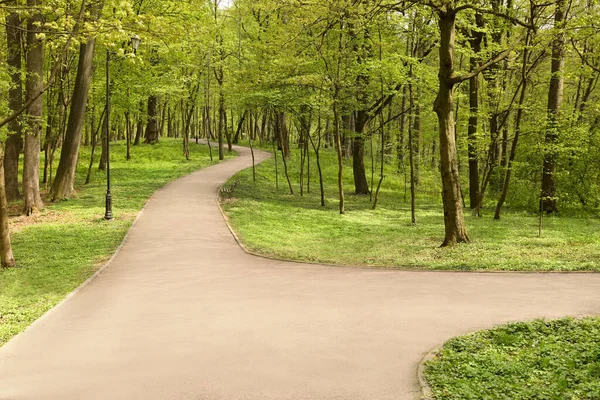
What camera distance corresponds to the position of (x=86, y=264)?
43.6ft

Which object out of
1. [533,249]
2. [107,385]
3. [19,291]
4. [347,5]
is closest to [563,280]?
[533,249]

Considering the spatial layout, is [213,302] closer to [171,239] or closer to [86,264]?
[86,264]

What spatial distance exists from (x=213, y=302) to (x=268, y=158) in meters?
35.6

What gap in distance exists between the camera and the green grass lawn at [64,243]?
1028 centimetres

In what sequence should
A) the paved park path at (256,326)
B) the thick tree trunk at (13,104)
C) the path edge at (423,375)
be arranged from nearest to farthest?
1. the path edge at (423,375)
2. the paved park path at (256,326)
3. the thick tree trunk at (13,104)

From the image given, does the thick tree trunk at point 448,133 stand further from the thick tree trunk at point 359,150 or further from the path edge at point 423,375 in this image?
the thick tree trunk at point 359,150

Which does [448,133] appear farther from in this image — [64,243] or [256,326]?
[64,243]

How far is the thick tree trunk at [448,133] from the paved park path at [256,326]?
405 centimetres

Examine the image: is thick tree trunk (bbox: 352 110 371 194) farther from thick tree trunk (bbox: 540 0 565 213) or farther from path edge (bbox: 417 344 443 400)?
path edge (bbox: 417 344 443 400)

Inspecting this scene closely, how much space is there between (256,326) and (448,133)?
9555 mm

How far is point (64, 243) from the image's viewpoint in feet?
51.4

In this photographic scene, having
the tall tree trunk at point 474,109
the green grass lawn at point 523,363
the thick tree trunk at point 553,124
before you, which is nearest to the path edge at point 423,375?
the green grass lawn at point 523,363

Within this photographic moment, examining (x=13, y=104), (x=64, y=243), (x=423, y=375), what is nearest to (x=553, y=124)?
(x=423, y=375)

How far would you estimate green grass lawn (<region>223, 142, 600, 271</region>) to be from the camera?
13281 mm
